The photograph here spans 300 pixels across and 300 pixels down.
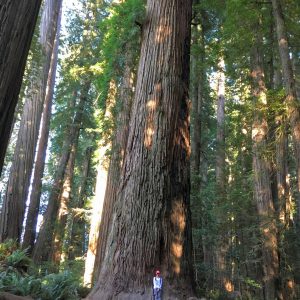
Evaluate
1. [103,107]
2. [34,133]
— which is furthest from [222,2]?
[34,133]

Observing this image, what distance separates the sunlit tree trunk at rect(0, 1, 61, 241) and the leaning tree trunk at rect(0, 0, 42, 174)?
8.31 meters

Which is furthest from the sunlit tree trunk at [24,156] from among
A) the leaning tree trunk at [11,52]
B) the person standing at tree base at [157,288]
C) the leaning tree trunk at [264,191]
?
the leaning tree trunk at [11,52]

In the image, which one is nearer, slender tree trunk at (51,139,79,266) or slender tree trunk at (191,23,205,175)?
slender tree trunk at (191,23,205,175)

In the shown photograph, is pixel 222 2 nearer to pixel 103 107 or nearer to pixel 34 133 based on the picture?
pixel 103 107

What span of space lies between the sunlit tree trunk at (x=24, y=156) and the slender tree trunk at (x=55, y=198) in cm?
817

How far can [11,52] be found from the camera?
94.0 inches

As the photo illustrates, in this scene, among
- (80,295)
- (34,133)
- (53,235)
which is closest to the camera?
(80,295)

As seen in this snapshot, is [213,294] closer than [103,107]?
Yes

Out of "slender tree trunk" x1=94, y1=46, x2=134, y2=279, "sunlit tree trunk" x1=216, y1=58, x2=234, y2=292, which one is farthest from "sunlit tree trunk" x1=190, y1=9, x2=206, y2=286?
"slender tree trunk" x1=94, y1=46, x2=134, y2=279

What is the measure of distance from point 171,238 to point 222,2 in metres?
10.3

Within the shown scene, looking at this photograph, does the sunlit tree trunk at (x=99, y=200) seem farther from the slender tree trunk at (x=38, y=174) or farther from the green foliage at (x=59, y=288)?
the slender tree trunk at (x=38, y=174)

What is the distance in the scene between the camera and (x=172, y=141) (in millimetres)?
6215

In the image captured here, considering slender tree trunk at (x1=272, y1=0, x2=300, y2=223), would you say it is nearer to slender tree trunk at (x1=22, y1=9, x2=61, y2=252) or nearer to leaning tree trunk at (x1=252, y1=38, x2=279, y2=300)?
leaning tree trunk at (x1=252, y1=38, x2=279, y2=300)

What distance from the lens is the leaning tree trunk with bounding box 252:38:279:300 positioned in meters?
11.9
